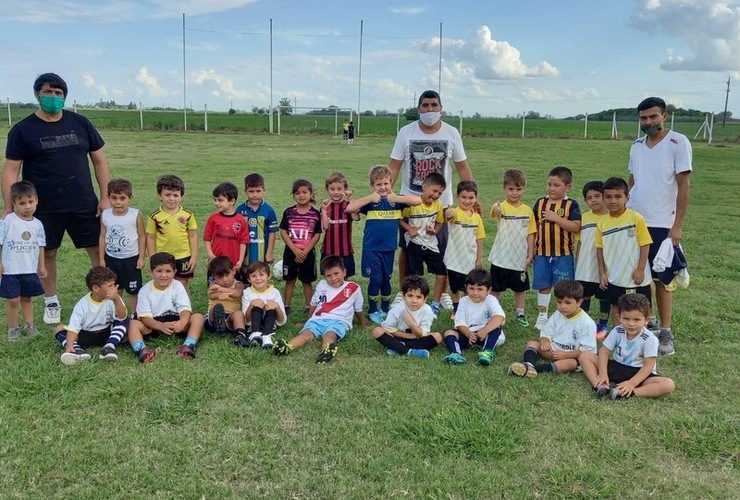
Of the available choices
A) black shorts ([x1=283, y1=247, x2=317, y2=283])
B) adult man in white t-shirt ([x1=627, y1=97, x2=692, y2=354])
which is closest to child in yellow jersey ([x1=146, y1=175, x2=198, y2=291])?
black shorts ([x1=283, y1=247, x2=317, y2=283])

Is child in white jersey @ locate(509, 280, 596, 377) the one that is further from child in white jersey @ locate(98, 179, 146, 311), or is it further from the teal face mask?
the teal face mask

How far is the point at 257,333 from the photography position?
4.70 meters

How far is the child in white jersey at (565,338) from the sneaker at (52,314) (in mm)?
3915

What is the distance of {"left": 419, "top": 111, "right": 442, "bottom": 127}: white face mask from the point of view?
546 cm

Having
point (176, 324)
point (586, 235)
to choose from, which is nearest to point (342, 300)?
point (176, 324)

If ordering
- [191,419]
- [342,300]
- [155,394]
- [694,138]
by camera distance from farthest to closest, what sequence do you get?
1. [694,138]
2. [342,300]
3. [155,394]
4. [191,419]

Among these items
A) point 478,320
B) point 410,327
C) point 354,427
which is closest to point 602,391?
point 478,320

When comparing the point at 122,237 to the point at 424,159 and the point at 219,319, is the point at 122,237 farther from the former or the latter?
the point at 424,159

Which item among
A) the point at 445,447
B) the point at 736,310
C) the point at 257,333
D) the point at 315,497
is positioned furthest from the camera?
the point at 736,310

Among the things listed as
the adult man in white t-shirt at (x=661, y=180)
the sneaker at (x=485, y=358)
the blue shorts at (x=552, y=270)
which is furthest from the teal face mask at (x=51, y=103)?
the adult man in white t-shirt at (x=661, y=180)

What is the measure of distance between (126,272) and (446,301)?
296 cm

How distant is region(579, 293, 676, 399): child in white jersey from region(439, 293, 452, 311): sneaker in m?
1.77

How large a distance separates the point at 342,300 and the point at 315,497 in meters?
2.37

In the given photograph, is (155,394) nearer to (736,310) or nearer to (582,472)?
(582,472)
